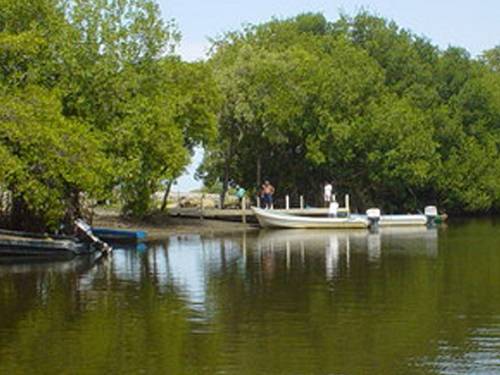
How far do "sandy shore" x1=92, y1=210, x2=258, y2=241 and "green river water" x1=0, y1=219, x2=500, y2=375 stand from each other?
13.4 m

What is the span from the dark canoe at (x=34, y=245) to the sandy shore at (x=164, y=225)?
35.7 ft

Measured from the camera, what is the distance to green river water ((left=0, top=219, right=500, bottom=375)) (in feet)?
53.0

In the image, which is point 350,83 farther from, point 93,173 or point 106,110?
point 93,173

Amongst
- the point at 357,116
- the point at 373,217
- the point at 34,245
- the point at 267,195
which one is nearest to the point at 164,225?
the point at 267,195

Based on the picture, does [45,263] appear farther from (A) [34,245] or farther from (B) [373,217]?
(B) [373,217]

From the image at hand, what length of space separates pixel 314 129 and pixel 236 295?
4443 centimetres

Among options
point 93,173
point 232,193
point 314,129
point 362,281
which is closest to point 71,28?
point 93,173

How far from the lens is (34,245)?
114 feet

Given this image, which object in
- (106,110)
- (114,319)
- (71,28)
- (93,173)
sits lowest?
(114,319)

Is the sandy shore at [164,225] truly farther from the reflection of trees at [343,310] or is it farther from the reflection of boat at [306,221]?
the reflection of trees at [343,310]

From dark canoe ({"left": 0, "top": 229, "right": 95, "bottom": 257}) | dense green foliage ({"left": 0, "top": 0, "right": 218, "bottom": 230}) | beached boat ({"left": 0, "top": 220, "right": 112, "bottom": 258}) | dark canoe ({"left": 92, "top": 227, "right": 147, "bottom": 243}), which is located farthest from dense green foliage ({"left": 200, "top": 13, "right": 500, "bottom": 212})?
dark canoe ({"left": 0, "top": 229, "right": 95, "bottom": 257})

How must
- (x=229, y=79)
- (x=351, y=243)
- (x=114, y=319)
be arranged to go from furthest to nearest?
(x=229, y=79) → (x=351, y=243) → (x=114, y=319)

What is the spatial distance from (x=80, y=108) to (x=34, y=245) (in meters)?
7.56

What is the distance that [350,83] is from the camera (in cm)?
6900
